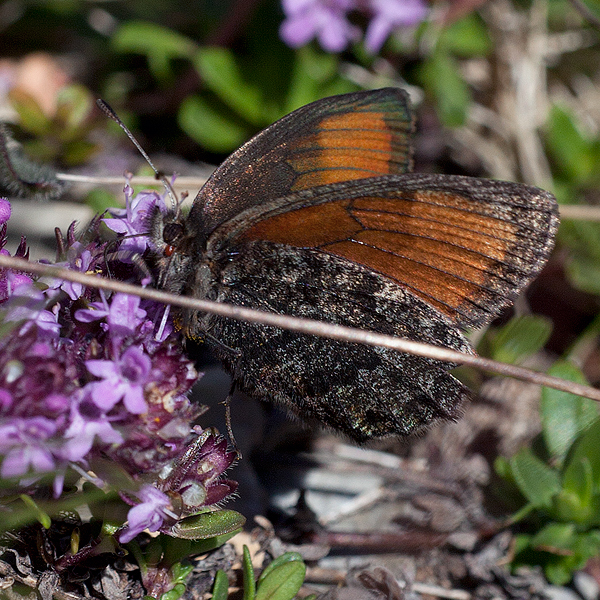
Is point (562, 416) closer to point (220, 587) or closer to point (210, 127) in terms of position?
point (220, 587)

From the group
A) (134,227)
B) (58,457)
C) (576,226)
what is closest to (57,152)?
Answer: (134,227)

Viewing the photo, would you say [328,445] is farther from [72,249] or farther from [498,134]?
[498,134]

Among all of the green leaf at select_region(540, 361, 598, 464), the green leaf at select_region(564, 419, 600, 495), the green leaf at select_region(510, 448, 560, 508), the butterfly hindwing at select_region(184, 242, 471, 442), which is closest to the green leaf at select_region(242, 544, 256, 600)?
the butterfly hindwing at select_region(184, 242, 471, 442)

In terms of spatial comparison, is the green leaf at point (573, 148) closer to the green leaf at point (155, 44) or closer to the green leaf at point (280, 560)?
the green leaf at point (155, 44)

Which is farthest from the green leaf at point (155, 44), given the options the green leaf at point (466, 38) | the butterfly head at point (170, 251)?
the butterfly head at point (170, 251)

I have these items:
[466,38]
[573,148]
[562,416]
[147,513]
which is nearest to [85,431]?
[147,513]

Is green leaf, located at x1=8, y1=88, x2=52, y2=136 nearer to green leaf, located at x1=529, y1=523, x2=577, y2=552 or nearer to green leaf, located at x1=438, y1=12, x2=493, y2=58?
green leaf, located at x1=438, y1=12, x2=493, y2=58
